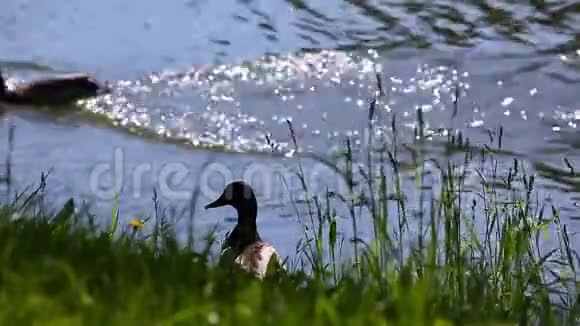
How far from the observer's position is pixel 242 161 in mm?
8930

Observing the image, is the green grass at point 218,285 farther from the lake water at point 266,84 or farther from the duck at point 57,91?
the duck at point 57,91

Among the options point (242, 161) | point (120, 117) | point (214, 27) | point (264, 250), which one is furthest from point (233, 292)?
point (214, 27)

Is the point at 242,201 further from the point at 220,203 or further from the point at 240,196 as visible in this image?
the point at 220,203

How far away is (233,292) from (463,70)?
7.79 m

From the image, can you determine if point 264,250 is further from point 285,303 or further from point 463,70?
point 463,70

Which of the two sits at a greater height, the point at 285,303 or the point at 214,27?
the point at 214,27

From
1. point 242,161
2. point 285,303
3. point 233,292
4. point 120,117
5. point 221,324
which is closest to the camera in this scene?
point 221,324

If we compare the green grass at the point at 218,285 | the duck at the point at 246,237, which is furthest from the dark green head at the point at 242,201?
the green grass at the point at 218,285

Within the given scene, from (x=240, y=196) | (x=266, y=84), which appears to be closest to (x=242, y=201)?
(x=240, y=196)

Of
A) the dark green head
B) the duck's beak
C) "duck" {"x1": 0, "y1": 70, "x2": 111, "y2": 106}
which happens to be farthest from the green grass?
"duck" {"x1": 0, "y1": 70, "x2": 111, "y2": 106}

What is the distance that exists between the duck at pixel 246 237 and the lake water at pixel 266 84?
30cm

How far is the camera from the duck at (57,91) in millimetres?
10578

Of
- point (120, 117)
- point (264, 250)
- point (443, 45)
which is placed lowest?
point (264, 250)

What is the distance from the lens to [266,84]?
35.8ft
